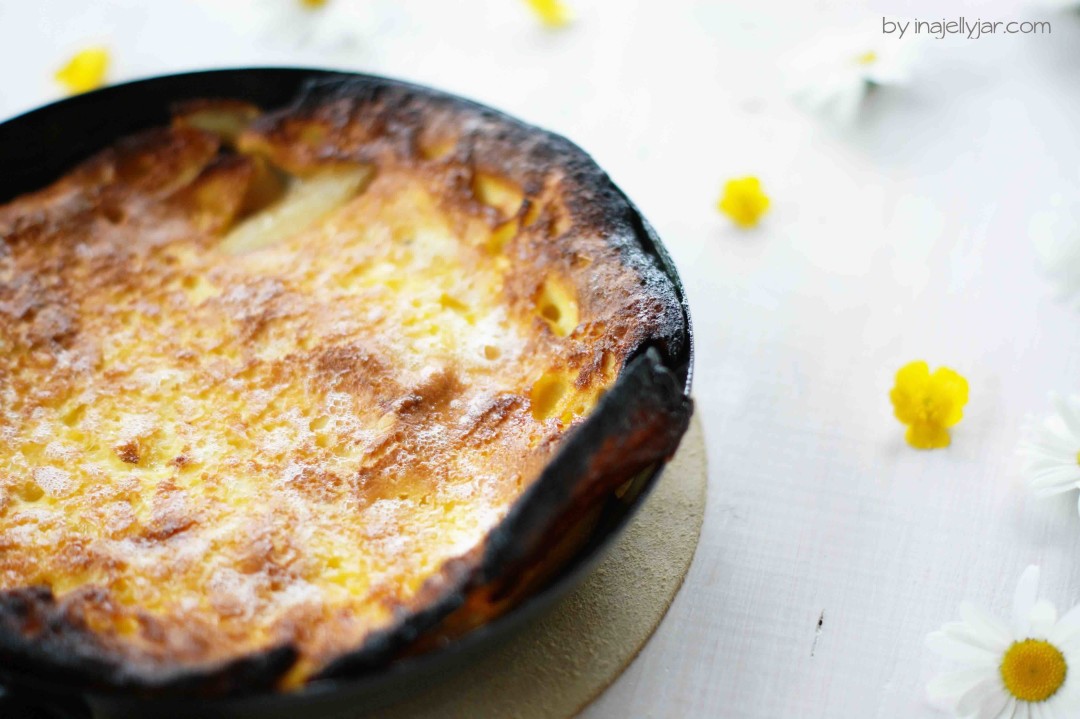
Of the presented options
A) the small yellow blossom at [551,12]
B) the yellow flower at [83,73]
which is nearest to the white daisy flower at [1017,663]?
the small yellow blossom at [551,12]

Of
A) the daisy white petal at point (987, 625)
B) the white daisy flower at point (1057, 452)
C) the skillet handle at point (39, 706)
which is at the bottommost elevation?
the daisy white petal at point (987, 625)

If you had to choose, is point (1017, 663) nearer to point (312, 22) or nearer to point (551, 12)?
point (551, 12)

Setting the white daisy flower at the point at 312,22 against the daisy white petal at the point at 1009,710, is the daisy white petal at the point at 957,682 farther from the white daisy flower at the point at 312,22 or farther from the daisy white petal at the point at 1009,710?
the white daisy flower at the point at 312,22

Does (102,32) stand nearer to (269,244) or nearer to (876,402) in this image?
(269,244)

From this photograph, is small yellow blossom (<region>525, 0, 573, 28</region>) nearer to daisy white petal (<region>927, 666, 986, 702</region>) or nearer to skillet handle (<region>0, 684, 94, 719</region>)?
daisy white petal (<region>927, 666, 986, 702</region>)

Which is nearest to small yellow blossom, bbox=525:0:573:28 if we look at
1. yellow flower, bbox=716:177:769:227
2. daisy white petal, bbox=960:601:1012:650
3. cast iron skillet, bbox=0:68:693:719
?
yellow flower, bbox=716:177:769:227

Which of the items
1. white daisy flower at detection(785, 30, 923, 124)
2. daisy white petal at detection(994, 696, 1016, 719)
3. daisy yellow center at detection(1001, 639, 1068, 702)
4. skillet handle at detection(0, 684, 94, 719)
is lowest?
daisy white petal at detection(994, 696, 1016, 719)

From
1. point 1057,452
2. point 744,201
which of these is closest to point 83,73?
point 744,201

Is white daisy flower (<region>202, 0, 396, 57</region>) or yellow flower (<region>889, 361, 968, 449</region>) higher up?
white daisy flower (<region>202, 0, 396, 57</region>)
